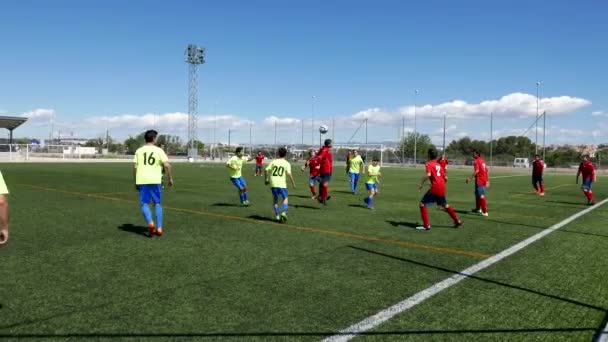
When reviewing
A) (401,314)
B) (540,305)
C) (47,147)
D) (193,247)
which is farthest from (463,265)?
(47,147)

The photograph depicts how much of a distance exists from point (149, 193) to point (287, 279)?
387 centimetres

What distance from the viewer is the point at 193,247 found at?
25.5ft

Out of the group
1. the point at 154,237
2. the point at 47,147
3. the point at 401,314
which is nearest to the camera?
the point at 401,314

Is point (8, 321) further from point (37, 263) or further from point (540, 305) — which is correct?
point (540, 305)

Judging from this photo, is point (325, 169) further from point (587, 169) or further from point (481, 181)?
point (587, 169)

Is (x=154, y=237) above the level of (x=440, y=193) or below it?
below

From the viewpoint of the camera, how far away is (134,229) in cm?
945

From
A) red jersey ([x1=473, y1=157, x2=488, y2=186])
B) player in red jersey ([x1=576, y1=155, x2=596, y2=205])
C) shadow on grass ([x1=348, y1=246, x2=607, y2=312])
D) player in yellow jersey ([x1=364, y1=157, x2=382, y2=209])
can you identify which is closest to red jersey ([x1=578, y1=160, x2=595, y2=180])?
player in red jersey ([x1=576, y1=155, x2=596, y2=205])

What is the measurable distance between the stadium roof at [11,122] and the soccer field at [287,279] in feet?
180

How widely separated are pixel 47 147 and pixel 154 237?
66.7m

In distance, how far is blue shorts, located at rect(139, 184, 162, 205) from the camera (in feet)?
27.8

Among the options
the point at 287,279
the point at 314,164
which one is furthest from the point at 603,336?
the point at 314,164

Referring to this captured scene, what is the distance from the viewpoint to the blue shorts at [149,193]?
Answer: 8.49 m

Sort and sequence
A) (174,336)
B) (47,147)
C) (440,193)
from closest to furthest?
(174,336)
(440,193)
(47,147)
